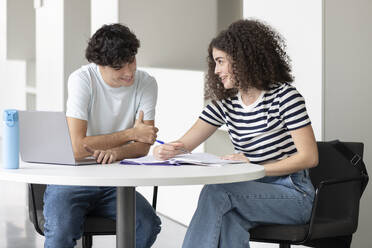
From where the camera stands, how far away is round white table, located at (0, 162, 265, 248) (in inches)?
81.9

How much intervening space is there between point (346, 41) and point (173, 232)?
1910mm

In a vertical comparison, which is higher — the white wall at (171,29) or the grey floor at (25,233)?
the white wall at (171,29)

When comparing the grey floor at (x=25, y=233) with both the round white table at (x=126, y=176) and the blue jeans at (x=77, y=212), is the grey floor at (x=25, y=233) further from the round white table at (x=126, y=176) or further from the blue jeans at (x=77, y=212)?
the round white table at (x=126, y=176)

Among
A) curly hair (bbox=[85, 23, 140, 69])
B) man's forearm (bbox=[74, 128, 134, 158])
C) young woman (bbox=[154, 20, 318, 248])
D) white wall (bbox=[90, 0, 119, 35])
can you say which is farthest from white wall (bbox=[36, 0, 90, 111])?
young woman (bbox=[154, 20, 318, 248])

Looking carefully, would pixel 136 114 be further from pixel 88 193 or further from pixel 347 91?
pixel 347 91

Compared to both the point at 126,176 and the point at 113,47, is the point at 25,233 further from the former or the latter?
the point at 126,176

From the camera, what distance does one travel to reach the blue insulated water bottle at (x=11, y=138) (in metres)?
2.29

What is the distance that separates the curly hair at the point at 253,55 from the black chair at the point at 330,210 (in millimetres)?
407

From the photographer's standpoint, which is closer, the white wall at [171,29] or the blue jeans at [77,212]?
the blue jeans at [77,212]

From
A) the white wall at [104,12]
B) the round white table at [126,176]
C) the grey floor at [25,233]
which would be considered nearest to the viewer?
the round white table at [126,176]

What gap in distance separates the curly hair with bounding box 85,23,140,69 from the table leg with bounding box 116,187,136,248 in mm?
639

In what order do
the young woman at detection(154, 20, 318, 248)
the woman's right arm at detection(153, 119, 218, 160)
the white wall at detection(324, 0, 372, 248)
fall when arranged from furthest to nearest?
the white wall at detection(324, 0, 372, 248)
the woman's right arm at detection(153, 119, 218, 160)
the young woman at detection(154, 20, 318, 248)

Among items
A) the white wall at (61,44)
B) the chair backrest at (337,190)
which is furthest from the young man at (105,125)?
the white wall at (61,44)

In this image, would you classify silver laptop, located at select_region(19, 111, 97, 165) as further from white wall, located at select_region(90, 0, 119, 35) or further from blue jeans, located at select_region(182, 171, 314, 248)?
white wall, located at select_region(90, 0, 119, 35)
